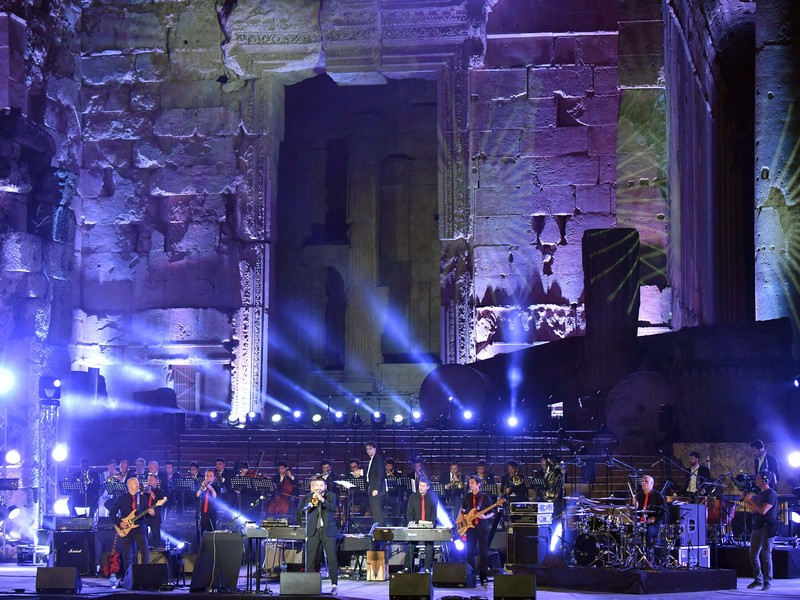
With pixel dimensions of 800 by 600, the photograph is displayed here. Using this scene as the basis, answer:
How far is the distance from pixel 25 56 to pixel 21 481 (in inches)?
388

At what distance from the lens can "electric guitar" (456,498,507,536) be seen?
67.2 ft

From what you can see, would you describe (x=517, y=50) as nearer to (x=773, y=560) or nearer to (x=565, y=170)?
(x=565, y=170)

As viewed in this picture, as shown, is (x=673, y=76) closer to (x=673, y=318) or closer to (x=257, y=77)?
(x=673, y=318)

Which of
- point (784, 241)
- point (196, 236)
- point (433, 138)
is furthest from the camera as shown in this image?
point (433, 138)

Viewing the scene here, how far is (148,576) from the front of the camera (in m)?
18.7

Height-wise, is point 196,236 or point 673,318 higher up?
point 196,236

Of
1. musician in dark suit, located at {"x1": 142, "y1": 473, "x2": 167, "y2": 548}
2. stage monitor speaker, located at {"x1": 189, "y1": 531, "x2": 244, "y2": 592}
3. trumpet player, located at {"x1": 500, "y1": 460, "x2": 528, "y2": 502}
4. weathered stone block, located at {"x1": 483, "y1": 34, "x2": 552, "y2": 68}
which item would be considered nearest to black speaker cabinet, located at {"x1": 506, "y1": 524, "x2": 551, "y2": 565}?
trumpet player, located at {"x1": 500, "y1": 460, "x2": 528, "y2": 502}

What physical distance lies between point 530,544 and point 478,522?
33.5 inches

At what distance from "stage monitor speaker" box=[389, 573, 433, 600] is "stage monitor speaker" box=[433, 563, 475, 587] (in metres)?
2.01

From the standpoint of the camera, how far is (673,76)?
32.8 meters

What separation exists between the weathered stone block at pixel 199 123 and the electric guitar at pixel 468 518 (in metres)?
15.4

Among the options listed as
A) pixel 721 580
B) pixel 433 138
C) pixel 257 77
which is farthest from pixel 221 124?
pixel 721 580

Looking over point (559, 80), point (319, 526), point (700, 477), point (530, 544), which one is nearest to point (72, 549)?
point (319, 526)

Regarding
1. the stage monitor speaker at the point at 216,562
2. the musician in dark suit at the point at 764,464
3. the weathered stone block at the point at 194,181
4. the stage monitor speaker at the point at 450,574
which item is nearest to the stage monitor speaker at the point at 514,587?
the stage monitor speaker at the point at 450,574
